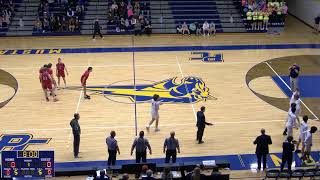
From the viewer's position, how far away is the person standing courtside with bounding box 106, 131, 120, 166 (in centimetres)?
1311

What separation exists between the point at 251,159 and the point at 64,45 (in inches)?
634

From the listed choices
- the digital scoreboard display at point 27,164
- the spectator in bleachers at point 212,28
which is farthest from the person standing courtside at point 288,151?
the spectator in bleachers at point 212,28

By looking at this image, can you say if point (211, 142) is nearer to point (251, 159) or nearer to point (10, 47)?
point (251, 159)

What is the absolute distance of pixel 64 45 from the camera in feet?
89.9

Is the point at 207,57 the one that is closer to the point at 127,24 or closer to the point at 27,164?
the point at 127,24

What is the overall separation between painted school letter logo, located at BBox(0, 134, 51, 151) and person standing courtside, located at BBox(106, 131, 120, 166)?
117 inches

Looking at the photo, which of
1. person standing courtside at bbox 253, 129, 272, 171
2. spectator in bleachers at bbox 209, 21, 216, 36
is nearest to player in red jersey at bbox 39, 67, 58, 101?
person standing courtside at bbox 253, 129, 272, 171

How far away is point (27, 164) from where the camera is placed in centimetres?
1180

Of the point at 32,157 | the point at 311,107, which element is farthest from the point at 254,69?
the point at 32,157

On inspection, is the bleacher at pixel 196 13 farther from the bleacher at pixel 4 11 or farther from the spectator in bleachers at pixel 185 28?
the bleacher at pixel 4 11

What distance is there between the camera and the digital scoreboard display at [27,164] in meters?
11.7

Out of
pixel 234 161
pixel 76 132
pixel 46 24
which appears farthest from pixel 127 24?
pixel 234 161

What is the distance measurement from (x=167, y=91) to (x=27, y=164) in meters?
9.02

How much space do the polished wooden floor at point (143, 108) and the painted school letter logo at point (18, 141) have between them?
0.34 m
